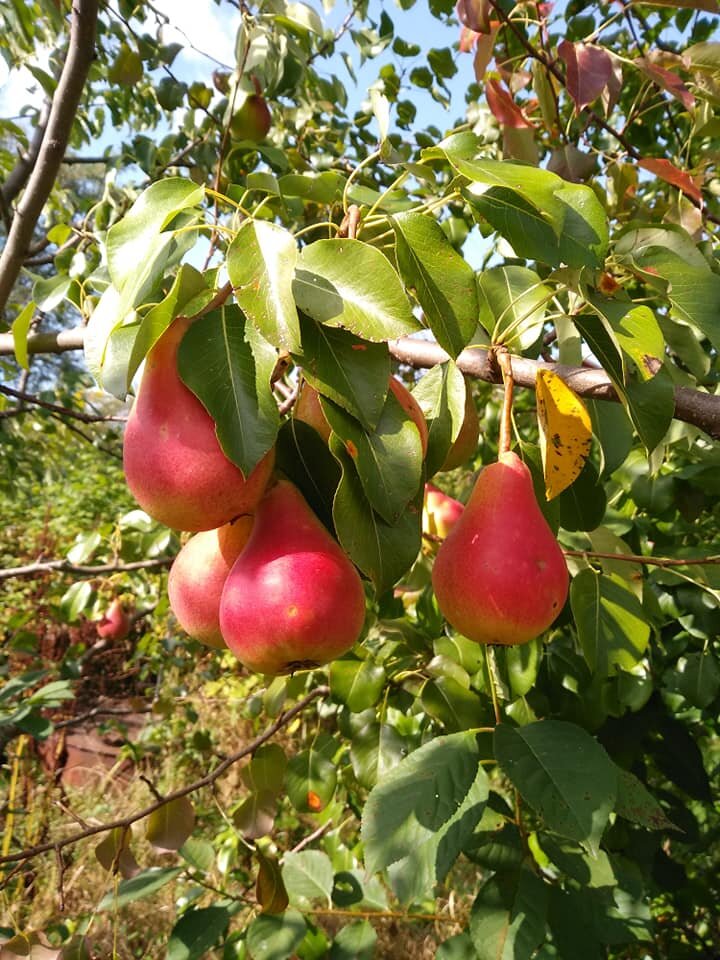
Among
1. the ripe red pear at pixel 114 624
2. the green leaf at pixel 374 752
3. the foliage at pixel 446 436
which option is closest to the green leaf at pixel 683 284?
the foliage at pixel 446 436

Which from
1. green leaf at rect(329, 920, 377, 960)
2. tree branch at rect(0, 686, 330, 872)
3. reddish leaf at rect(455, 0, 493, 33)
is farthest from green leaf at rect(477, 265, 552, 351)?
green leaf at rect(329, 920, 377, 960)

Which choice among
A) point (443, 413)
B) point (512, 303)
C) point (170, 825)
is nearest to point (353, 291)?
point (443, 413)

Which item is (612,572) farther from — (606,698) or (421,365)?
(421,365)

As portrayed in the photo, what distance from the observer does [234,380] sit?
510 mm

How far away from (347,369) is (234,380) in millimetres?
80

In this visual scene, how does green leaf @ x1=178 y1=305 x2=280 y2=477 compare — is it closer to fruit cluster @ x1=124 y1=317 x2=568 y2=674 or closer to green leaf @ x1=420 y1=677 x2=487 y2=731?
fruit cluster @ x1=124 y1=317 x2=568 y2=674

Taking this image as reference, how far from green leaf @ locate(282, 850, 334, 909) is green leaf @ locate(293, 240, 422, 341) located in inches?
37.4

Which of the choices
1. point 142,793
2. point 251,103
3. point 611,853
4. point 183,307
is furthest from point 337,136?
point 142,793

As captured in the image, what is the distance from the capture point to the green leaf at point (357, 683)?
974 millimetres

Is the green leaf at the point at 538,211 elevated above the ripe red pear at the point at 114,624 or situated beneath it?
elevated above

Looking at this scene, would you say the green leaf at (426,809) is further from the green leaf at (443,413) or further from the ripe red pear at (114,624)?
the ripe red pear at (114,624)

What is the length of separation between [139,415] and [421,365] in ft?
1.07

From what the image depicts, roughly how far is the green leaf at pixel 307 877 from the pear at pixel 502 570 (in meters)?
0.71

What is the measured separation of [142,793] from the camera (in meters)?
3.00
